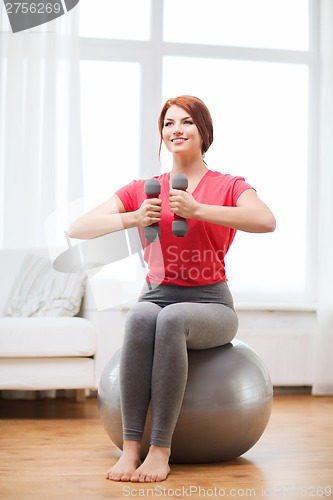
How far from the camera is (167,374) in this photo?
7.00ft

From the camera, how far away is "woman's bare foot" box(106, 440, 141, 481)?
6.97 feet

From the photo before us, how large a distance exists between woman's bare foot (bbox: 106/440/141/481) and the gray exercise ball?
0.06m

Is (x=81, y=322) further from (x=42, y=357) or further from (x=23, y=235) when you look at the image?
(x=23, y=235)

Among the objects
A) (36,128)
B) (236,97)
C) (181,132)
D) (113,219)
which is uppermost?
(236,97)

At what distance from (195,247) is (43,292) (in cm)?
163

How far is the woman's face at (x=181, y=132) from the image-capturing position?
8.01ft

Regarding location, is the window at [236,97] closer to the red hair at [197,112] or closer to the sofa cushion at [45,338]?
the sofa cushion at [45,338]

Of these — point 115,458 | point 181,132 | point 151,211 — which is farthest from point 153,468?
point 181,132

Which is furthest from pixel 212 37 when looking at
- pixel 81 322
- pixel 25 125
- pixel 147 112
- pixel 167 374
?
pixel 167 374

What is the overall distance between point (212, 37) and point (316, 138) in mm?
902

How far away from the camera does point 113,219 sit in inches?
91.7

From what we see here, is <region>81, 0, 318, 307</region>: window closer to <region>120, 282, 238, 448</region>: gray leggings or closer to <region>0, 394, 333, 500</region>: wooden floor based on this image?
<region>0, 394, 333, 500</region>: wooden floor

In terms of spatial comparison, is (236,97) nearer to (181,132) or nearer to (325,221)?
(325,221)

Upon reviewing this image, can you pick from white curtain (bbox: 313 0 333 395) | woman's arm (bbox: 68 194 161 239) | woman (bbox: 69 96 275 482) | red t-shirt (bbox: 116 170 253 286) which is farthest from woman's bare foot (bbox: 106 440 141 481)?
white curtain (bbox: 313 0 333 395)
